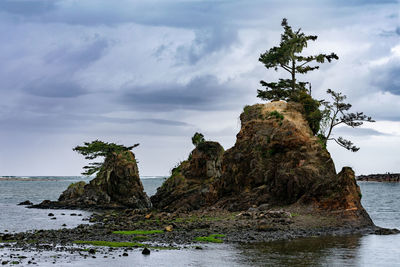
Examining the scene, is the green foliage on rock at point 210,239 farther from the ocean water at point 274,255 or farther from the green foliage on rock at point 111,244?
the green foliage on rock at point 111,244

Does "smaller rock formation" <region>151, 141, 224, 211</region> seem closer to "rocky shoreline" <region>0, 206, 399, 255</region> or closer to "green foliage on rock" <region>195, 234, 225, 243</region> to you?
"rocky shoreline" <region>0, 206, 399, 255</region>

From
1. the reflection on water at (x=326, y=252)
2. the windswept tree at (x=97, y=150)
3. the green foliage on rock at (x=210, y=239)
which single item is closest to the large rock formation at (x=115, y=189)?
the windswept tree at (x=97, y=150)

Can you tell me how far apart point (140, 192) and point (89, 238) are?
50448mm

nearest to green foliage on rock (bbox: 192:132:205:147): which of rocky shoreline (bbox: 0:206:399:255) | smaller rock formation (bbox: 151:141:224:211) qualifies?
smaller rock formation (bbox: 151:141:224:211)

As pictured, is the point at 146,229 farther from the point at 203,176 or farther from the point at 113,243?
the point at 203,176

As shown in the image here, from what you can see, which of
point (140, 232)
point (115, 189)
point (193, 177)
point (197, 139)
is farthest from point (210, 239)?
point (115, 189)

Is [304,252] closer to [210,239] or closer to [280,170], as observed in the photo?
[210,239]

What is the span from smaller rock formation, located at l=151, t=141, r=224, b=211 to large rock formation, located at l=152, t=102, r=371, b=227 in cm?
1223

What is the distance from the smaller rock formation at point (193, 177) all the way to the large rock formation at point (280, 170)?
1223 centimetres

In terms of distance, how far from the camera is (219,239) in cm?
4050

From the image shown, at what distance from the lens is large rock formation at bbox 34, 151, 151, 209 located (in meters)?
91.0

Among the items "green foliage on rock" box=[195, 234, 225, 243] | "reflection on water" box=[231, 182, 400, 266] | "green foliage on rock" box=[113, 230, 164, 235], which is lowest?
"reflection on water" box=[231, 182, 400, 266]

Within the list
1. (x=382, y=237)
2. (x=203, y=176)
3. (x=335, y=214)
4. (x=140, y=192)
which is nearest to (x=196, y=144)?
(x=203, y=176)

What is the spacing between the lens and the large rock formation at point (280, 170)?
2039 inches
